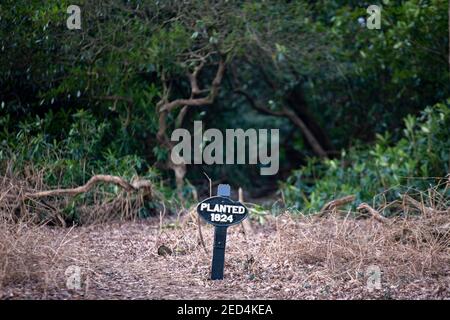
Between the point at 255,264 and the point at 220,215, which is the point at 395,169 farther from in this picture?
the point at 220,215

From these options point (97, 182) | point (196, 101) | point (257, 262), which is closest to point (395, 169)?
point (196, 101)

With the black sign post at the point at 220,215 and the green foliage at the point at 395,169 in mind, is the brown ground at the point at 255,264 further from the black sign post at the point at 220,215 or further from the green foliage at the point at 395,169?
the green foliage at the point at 395,169

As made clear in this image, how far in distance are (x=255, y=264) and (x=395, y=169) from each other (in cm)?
327

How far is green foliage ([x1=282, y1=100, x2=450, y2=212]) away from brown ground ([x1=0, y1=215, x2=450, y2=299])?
1.98 meters

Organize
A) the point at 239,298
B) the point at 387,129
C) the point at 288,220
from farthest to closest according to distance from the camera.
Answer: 1. the point at 387,129
2. the point at 288,220
3. the point at 239,298

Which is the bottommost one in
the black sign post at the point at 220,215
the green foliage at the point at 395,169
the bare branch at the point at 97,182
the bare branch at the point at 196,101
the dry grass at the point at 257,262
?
the dry grass at the point at 257,262

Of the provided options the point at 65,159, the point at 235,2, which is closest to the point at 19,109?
the point at 65,159

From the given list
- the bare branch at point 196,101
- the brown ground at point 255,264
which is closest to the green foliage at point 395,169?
the bare branch at point 196,101

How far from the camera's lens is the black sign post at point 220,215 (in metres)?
5.54

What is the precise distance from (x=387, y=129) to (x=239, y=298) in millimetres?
6429

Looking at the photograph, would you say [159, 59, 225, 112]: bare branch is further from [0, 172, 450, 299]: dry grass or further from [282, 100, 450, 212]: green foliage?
[0, 172, 450, 299]: dry grass

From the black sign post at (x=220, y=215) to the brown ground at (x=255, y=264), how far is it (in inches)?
10.4
